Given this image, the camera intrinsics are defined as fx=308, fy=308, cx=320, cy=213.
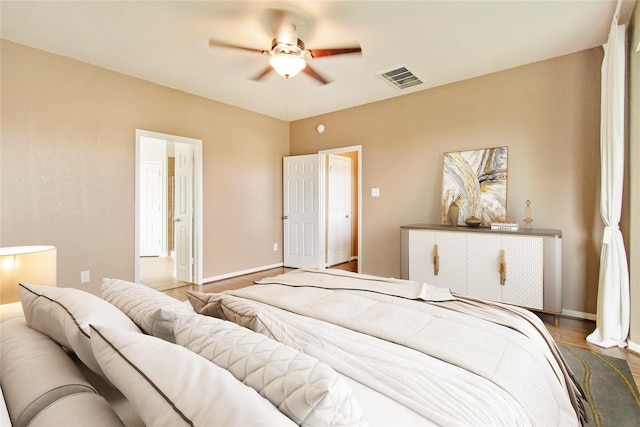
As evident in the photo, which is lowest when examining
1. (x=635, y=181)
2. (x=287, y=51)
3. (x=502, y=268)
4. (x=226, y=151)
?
(x=502, y=268)

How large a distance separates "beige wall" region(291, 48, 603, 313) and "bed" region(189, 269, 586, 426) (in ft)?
7.44

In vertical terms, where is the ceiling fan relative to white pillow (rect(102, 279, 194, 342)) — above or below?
above

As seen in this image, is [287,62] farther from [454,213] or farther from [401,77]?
[454,213]

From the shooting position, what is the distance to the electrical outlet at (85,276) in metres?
3.38

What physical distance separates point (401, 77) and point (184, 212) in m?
3.58

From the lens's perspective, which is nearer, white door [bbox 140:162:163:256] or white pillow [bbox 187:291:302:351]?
white pillow [bbox 187:291:302:351]

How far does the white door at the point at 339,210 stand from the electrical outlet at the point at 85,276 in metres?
3.60

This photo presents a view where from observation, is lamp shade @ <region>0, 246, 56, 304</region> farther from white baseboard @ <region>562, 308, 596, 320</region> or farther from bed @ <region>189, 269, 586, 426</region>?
white baseboard @ <region>562, 308, 596, 320</region>

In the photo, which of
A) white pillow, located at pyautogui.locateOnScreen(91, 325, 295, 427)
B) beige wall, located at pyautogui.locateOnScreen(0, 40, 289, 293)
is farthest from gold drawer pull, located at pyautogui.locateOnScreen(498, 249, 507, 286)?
beige wall, located at pyautogui.locateOnScreen(0, 40, 289, 293)

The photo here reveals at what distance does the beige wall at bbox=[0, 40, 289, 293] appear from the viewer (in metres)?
2.97

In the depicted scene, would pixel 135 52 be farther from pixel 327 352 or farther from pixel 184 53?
pixel 327 352

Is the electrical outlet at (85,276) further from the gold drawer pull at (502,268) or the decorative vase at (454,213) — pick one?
the gold drawer pull at (502,268)

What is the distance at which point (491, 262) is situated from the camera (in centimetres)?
321

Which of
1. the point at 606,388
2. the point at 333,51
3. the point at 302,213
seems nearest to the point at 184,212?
the point at 302,213
